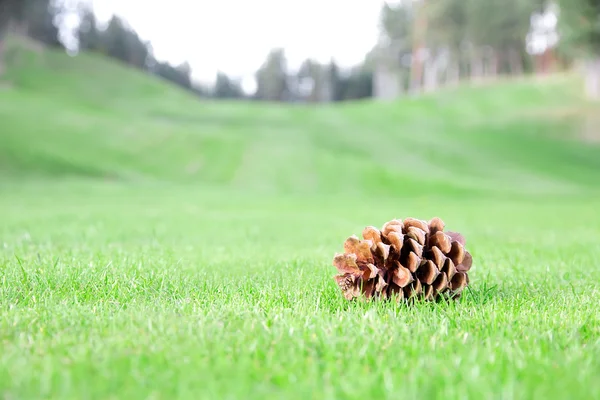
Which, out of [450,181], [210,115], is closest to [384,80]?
[210,115]

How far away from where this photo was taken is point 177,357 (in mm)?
1982

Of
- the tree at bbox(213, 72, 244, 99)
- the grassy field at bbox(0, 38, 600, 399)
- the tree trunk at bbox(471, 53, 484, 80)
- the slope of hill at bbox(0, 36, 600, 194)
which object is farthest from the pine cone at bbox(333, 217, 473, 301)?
the tree at bbox(213, 72, 244, 99)

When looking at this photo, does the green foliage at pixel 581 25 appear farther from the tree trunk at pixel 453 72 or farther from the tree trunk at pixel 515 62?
the tree trunk at pixel 515 62

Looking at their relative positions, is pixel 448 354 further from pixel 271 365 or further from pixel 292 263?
pixel 292 263

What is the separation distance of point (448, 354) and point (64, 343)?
5.07 ft

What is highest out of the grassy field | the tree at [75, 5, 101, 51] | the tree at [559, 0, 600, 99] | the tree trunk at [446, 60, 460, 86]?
the tree at [75, 5, 101, 51]

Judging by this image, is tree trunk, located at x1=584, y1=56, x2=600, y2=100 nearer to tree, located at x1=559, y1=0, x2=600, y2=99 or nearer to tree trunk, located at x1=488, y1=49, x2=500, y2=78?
tree, located at x1=559, y1=0, x2=600, y2=99

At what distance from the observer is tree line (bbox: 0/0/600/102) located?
6481cm

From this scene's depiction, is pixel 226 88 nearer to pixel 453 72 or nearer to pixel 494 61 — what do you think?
pixel 453 72

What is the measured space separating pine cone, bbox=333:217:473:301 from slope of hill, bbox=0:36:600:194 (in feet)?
65.4

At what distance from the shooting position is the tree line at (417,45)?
64.8m

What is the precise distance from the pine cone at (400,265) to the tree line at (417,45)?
45.0 m

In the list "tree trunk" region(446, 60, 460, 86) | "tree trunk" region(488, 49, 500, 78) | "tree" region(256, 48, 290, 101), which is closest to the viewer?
"tree trunk" region(488, 49, 500, 78)

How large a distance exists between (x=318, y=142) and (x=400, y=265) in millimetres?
30220
